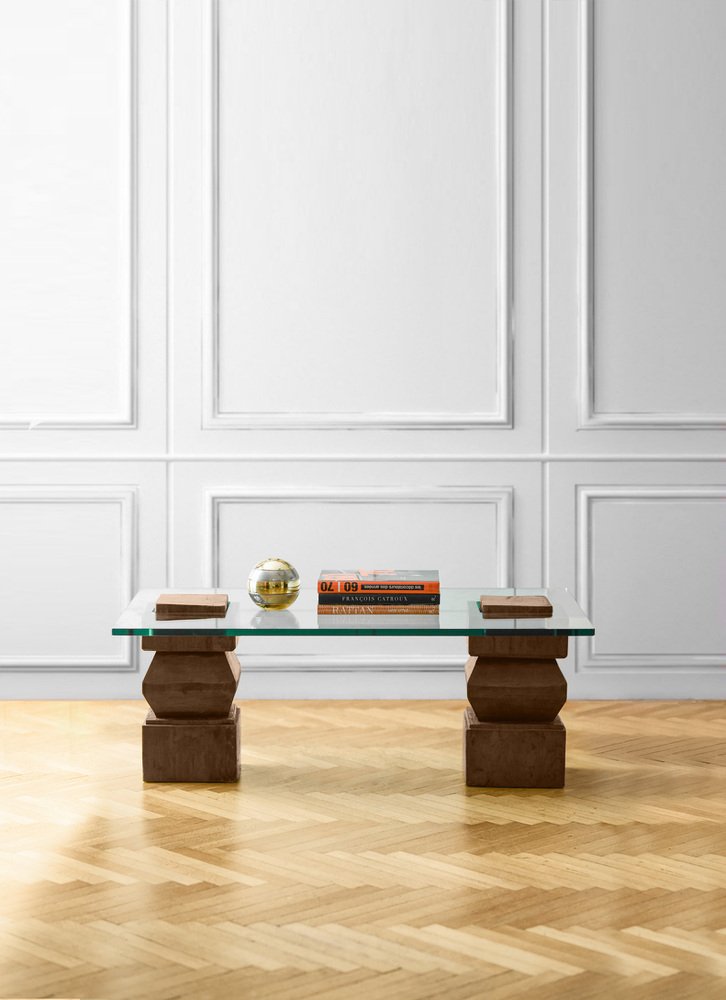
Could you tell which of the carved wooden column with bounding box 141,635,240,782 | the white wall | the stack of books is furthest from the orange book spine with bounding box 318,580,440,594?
the white wall

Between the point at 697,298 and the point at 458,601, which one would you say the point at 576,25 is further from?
the point at 458,601

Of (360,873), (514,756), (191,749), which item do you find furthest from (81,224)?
(360,873)

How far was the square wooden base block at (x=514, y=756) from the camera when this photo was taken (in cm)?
326

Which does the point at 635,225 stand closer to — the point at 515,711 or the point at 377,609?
the point at 377,609

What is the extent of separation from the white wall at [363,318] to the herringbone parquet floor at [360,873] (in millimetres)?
766

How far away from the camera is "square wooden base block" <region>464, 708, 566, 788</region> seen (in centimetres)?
326

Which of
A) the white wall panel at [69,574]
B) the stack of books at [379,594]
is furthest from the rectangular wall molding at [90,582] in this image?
the stack of books at [379,594]

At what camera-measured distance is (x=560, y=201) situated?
4.43m

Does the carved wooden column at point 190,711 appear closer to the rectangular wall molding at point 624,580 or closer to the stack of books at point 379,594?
the stack of books at point 379,594

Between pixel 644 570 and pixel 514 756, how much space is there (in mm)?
1427

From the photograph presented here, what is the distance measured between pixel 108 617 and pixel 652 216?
2.51m

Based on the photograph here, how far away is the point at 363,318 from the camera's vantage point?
4.46m

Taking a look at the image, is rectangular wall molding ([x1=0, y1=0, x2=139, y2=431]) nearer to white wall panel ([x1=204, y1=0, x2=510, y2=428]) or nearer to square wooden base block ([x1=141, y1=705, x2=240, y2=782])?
white wall panel ([x1=204, y1=0, x2=510, y2=428])

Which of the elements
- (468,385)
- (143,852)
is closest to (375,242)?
(468,385)
